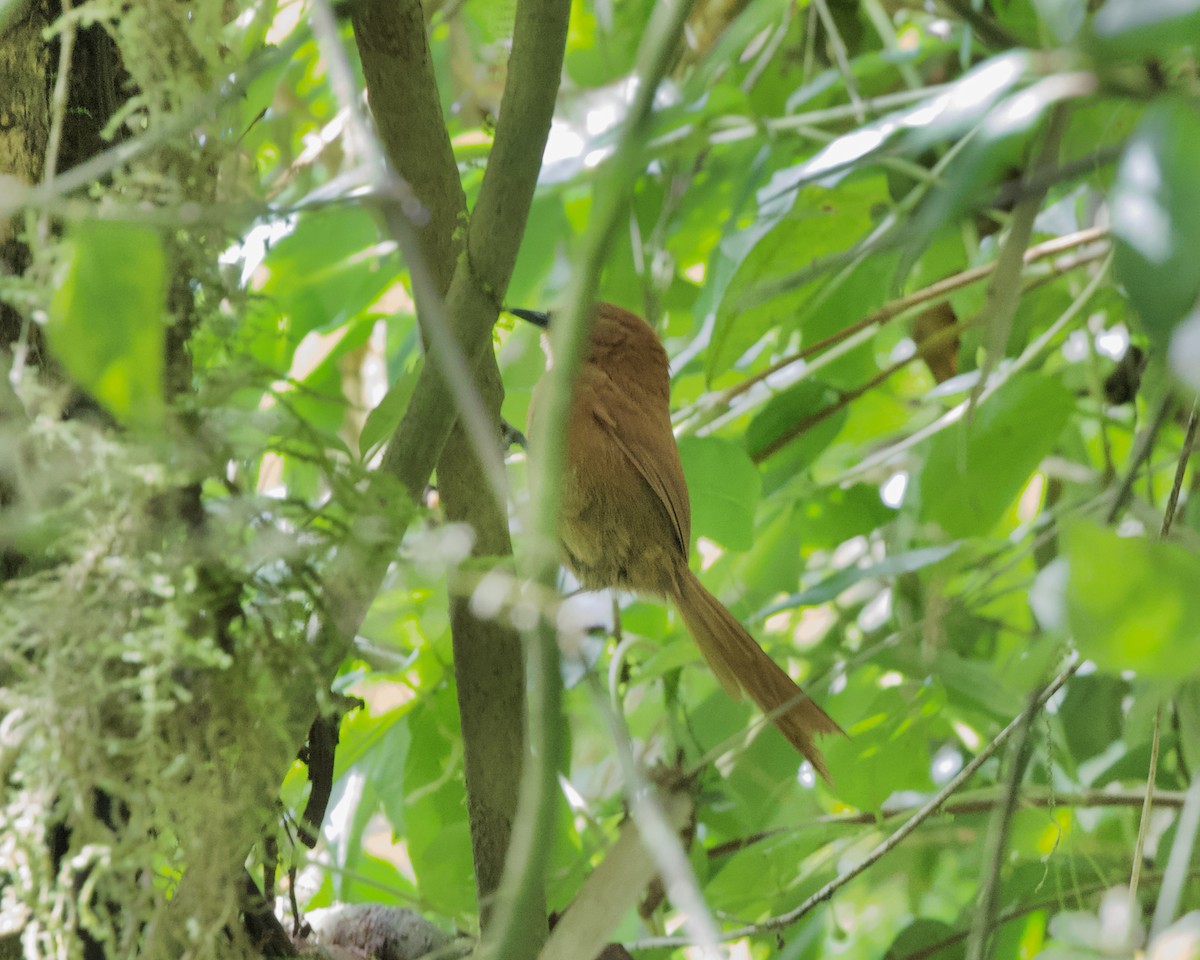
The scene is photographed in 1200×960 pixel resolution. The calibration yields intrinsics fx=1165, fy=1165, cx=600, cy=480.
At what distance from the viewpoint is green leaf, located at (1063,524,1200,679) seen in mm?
459

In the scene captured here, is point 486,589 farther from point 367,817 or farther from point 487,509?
point 367,817

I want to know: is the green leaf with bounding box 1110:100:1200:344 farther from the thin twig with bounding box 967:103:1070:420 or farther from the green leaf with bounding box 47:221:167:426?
the green leaf with bounding box 47:221:167:426

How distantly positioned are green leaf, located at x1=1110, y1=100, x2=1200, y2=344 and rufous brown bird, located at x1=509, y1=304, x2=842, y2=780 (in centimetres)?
102

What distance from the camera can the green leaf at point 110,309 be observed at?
397 millimetres

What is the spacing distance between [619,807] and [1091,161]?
1.07m

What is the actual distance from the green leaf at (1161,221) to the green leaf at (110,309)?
36 centimetres

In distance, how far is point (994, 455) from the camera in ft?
4.12

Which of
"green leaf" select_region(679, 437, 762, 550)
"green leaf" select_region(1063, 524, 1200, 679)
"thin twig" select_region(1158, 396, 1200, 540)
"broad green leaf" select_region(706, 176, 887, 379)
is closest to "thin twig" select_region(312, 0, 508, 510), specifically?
"green leaf" select_region(1063, 524, 1200, 679)

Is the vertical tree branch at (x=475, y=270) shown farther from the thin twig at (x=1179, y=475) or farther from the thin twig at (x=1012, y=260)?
the thin twig at (x=1179, y=475)

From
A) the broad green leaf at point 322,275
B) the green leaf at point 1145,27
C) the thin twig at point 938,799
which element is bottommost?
the thin twig at point 938,799

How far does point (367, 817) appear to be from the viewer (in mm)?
1315

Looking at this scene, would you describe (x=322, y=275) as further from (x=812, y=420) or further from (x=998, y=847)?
(x=998, y=847)

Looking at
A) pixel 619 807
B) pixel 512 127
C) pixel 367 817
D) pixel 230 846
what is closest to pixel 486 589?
pixel 230 846

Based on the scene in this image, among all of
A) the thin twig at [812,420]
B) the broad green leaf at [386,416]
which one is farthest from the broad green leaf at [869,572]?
the broad green leaf at [386,416]
